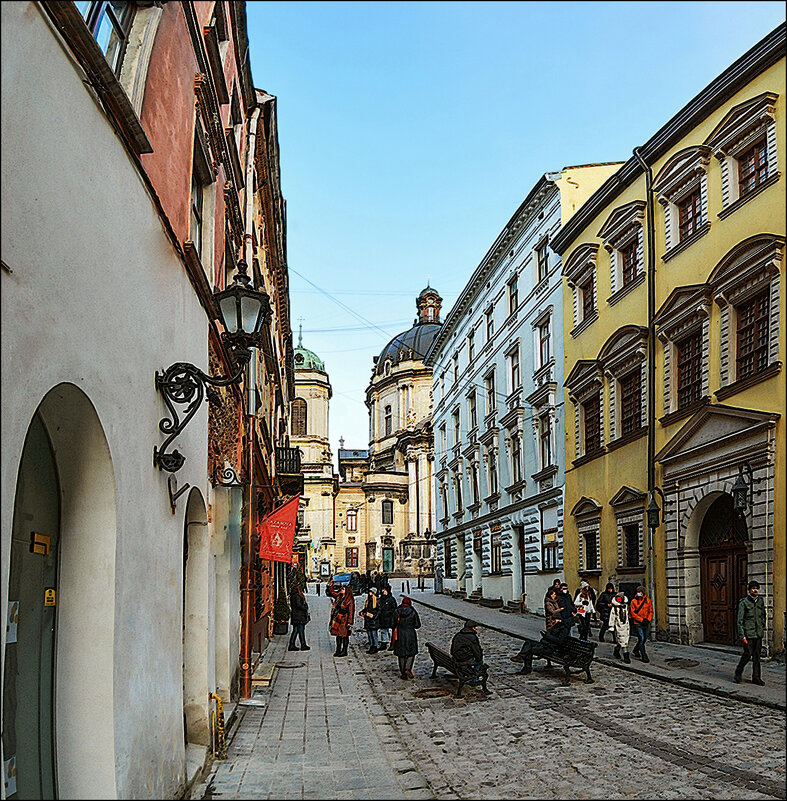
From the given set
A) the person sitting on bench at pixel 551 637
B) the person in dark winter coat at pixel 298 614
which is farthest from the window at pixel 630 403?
the person in dark winter coat at pixel 298 614

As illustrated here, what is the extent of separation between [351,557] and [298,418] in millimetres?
13937

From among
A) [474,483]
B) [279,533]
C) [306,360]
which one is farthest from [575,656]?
[306,360]

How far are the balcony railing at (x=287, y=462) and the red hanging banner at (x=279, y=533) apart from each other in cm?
Answer: 1318

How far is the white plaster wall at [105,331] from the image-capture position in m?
3.73

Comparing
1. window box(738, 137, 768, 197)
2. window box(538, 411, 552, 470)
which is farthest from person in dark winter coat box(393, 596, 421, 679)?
window box(538, 411, 552, 470)

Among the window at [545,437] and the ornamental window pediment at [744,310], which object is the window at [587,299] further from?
the ornamental window pediment at [744,310]

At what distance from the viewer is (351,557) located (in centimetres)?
A: 7900

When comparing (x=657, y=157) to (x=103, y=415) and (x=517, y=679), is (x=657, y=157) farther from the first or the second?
(x=103, y=415)

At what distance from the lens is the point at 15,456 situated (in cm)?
378

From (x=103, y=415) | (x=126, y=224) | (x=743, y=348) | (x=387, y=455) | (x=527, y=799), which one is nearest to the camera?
(x=103, y=415)

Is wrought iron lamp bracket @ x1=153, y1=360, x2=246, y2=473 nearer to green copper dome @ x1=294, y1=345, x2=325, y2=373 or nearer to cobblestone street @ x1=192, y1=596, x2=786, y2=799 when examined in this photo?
cobblestone street @ x1=192, y1=596, x2=786, y2=799

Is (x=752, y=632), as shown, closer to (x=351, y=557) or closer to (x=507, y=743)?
(x=507, y=743)

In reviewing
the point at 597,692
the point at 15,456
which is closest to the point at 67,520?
the point at 15,456

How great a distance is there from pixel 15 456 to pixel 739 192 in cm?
1261
